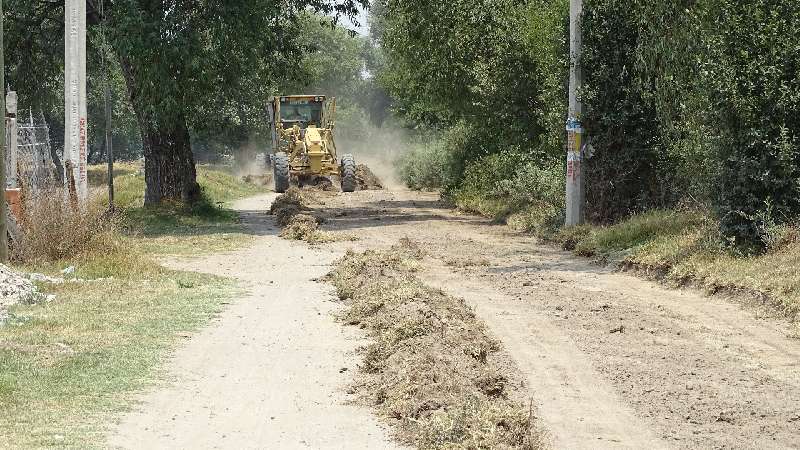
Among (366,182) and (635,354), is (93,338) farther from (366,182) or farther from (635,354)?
(366,182)

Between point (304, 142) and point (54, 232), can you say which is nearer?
point (54, 232)

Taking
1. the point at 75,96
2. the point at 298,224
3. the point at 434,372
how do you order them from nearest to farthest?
the point at 434,372
the point at 75,96
the point at 298,224

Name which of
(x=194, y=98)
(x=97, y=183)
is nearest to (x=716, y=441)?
(x=194, y=98)

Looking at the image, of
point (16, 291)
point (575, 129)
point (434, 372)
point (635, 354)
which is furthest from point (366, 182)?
point (434, 372)

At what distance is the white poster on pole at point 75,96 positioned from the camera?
2092 centimetres

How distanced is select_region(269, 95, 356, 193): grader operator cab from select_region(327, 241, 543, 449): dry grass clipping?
2732cm

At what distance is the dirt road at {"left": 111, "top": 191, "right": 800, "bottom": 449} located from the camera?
8.88 m

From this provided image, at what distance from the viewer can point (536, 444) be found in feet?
26.5

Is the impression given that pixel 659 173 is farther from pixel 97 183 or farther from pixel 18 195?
pixel 97 183

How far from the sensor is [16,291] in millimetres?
14742

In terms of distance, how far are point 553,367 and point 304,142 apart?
107 ft

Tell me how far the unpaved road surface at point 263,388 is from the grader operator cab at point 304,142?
86.3ft

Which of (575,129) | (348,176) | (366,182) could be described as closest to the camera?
(575,129)

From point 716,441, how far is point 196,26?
2162 cm
